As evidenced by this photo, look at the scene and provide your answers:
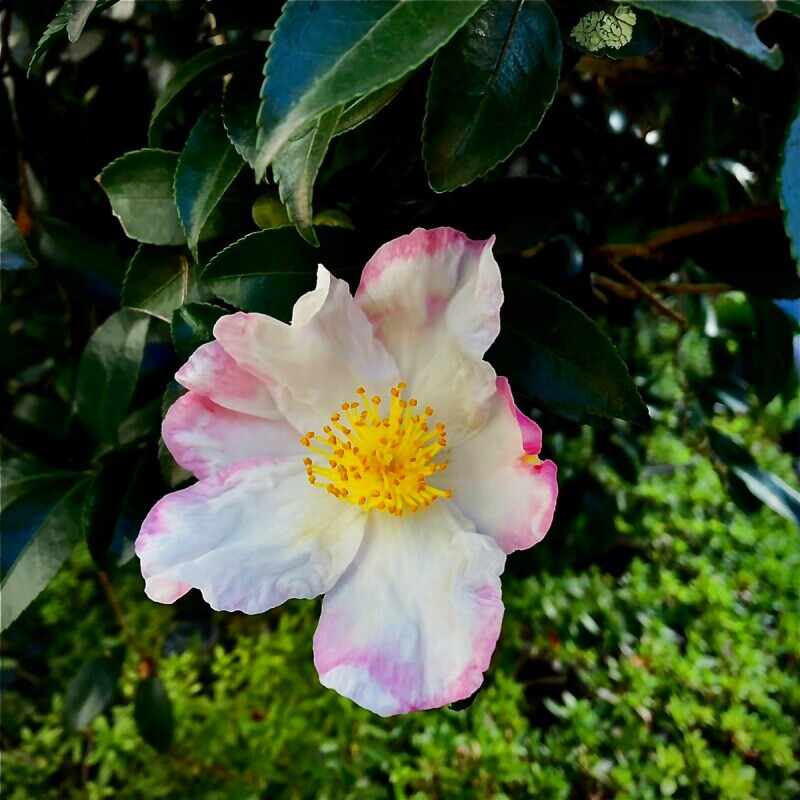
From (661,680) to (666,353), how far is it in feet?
2.82

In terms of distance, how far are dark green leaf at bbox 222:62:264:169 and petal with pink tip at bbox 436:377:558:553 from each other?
19 centimetres

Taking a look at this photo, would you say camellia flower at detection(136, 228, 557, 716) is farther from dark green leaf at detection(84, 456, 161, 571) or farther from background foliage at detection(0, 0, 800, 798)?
dark green leaf at detection(84, 456, 161, 571)

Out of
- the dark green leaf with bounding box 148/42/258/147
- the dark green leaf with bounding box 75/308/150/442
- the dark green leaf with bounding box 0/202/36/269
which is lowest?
the dark green leaf with bounding box 75/308/150/442

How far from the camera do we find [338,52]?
289 millimetres

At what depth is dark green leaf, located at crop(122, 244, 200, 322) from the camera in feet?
1.65

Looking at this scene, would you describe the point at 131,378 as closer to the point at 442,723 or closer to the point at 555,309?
the point at 555,309

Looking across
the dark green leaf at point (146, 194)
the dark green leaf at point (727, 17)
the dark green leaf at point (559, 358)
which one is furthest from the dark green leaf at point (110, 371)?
the dark green leaf at point (727, 17)

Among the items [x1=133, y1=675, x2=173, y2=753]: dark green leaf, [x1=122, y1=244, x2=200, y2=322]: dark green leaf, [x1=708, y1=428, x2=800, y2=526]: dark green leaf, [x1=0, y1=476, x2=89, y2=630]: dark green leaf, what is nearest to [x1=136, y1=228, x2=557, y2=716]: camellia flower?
[x1=122, y1=244, x2=200, y2=322]: dark green leaf

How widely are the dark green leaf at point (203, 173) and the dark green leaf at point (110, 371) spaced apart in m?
0.18

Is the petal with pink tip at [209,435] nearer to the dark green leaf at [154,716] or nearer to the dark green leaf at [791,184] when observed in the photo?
the dark green leaf at [791,184]

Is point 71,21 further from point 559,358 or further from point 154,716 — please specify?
point 154,716

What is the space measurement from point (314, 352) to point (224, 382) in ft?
0.17

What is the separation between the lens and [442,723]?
1.13 metres

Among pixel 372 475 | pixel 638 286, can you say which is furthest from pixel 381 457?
pixel 638 286
